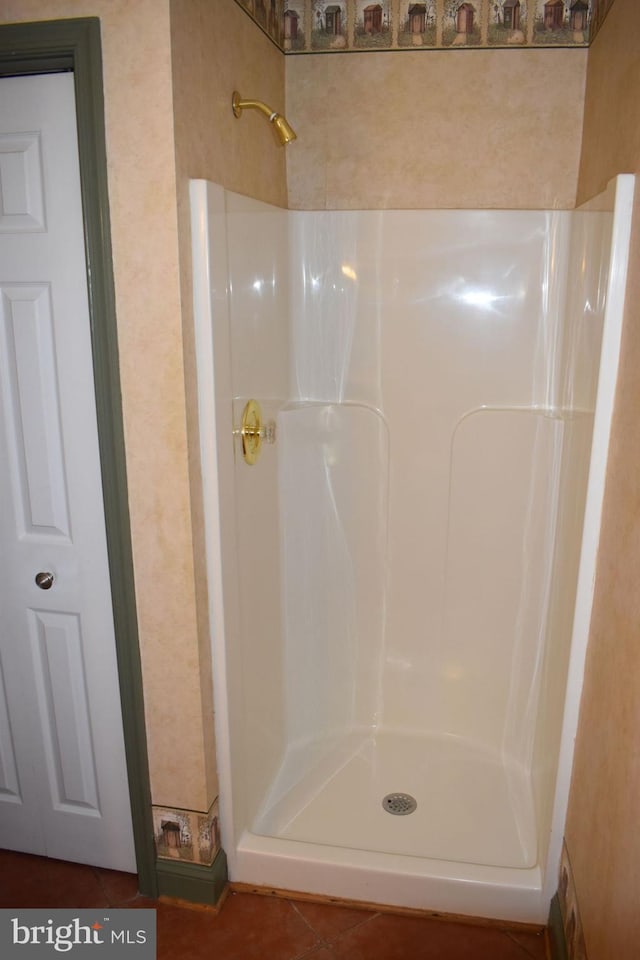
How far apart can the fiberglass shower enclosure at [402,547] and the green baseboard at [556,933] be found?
33 millimetres

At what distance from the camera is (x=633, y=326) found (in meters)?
1.43

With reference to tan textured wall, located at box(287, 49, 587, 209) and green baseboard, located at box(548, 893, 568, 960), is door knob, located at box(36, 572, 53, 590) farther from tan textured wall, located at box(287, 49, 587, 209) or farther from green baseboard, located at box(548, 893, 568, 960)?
green baseboard, located at box(548, 893, 568, 960)

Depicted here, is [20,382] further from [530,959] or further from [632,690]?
[530,959]

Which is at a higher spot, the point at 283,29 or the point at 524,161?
the point at 283,29

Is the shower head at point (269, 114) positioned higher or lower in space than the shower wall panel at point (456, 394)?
higher

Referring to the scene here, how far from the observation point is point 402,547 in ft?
7.80

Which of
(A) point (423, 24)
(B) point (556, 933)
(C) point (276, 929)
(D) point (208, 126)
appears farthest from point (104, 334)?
(B) point (556, 933)

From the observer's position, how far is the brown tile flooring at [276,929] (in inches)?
70.2

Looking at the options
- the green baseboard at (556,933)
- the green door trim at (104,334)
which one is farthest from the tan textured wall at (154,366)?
the green baseboard at (556,933)

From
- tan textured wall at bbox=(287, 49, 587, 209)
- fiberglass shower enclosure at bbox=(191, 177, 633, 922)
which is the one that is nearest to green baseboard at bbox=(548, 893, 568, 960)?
fiberglass shower enclosure at bbox=(191, 177, 633, 922)

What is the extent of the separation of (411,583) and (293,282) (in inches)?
40.7

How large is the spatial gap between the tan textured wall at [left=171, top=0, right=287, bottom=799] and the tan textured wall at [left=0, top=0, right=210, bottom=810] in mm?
27

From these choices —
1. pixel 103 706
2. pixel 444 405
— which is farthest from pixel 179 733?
pixel 444 405

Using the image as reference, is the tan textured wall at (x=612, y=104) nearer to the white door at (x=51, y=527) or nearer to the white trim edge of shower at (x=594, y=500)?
the white trim edge of shower at (x=594, y=500)
